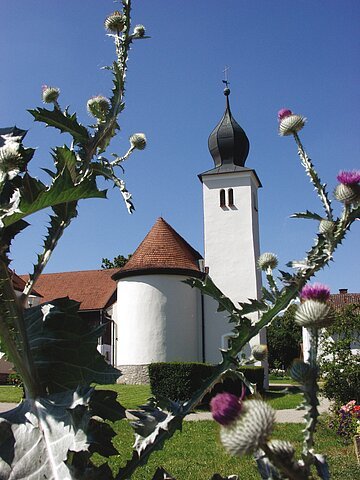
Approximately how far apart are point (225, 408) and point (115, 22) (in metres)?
1.85

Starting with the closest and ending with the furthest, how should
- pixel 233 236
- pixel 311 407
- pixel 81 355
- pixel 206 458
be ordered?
pixel 311 407 → pixel 81 355 → pixel 206 458 → pixel 233 236

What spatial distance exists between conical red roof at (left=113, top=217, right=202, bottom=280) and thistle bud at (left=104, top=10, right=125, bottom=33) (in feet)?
81.4

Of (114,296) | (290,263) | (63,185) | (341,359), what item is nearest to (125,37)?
(63,185)

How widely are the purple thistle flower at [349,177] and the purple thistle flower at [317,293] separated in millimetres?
517

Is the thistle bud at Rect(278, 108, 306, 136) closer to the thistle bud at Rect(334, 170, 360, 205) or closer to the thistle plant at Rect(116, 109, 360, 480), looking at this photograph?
the thistle plant at Rect(116, 109, 360, 480)

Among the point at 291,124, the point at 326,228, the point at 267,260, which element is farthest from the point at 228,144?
Answer: the point at 326,228

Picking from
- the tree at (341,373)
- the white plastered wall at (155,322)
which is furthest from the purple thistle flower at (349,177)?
the white plastered wall at (155,322)

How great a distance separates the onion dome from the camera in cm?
3139

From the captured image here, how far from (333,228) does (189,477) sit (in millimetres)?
6473

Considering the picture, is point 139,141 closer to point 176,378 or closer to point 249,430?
point 249,430

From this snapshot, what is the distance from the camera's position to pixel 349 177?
64.2 inches

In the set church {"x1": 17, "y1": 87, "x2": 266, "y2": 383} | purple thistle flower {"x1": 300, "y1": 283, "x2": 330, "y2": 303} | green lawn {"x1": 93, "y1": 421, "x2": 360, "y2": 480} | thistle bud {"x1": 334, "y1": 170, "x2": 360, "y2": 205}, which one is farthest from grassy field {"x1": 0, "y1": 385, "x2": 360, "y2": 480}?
church {"x1": 17, "y1": 87, "x2": 266, "y2": 383}

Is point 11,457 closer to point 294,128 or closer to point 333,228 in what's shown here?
point 333,228

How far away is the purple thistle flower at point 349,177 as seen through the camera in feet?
5.32
